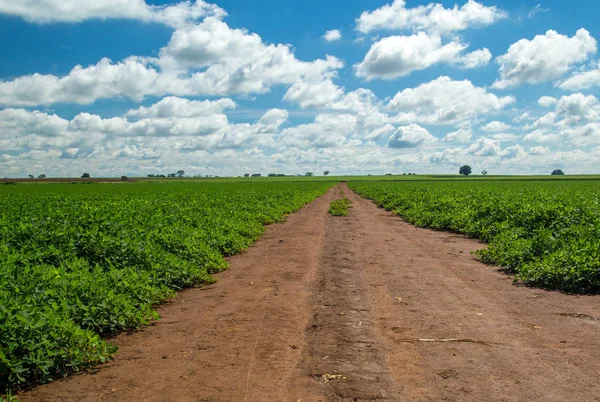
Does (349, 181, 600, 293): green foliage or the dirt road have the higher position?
(349, 181, 600, 293): green foliage

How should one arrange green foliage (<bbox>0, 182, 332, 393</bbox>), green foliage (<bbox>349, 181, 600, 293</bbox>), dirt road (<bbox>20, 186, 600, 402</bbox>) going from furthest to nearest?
green foliage (<bbox>349, 181, 600, 293</bbox>) < green foliage (<bbox>0, 182, 332, 393</bbox>) < dirt road (<bbox>20, 186, 600, 402</bbox>)

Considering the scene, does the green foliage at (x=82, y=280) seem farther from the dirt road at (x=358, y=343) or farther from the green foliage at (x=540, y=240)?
the green foliage at (x=540, y=240)

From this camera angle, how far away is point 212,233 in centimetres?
1409

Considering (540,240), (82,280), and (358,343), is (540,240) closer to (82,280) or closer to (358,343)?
(358,343)

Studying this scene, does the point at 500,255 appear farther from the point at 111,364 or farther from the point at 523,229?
the point at 111,364

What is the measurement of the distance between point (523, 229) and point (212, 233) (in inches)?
367

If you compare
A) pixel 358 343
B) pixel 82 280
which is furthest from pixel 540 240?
pixel 82 280

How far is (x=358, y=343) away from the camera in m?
6.25

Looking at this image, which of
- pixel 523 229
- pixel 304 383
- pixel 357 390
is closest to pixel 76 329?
pixel 304 383

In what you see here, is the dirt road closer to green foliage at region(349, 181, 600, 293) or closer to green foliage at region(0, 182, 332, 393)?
green foliage at region(0, 182, 332, 393)

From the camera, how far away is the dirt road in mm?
4957

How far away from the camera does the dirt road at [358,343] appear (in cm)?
496

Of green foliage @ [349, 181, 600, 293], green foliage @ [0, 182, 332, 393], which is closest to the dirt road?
green foliage @ [0, 182, 332, 393]

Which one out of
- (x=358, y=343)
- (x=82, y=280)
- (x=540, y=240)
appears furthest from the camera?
(x=540, y=240)
